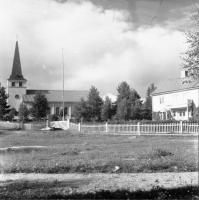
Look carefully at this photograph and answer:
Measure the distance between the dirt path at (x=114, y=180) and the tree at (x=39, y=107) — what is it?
25.0 m

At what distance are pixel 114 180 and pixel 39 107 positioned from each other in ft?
91.6

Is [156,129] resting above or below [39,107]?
below

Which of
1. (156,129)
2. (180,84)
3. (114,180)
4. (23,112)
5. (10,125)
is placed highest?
(180,84)

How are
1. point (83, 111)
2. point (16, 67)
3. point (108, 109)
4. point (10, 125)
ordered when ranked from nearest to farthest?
point (108, 109) < point (16, 67) < point (83, 111) < point (10, 125)

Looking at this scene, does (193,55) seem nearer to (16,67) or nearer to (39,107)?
(16,67)

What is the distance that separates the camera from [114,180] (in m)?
5.72

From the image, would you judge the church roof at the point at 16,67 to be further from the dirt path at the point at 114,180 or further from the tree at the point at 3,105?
the tree at the point at 3,105

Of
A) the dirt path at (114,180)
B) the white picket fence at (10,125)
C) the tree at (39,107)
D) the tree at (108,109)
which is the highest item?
the tree at (39,107)

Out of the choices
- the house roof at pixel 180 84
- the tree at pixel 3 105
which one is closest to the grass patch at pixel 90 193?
the house roof at pixel 180 84

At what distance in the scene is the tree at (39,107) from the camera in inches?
1231

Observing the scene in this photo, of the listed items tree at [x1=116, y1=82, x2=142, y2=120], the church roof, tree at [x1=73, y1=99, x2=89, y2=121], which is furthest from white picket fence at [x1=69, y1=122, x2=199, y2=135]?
tree at [x1=116, y1=82, x2=142, y2=120]

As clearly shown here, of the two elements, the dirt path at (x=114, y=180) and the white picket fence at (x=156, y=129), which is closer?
the dirt path at (x=114, y=180)

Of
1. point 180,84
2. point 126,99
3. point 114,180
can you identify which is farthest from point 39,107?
point 114,180

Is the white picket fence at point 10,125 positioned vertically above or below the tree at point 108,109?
below
